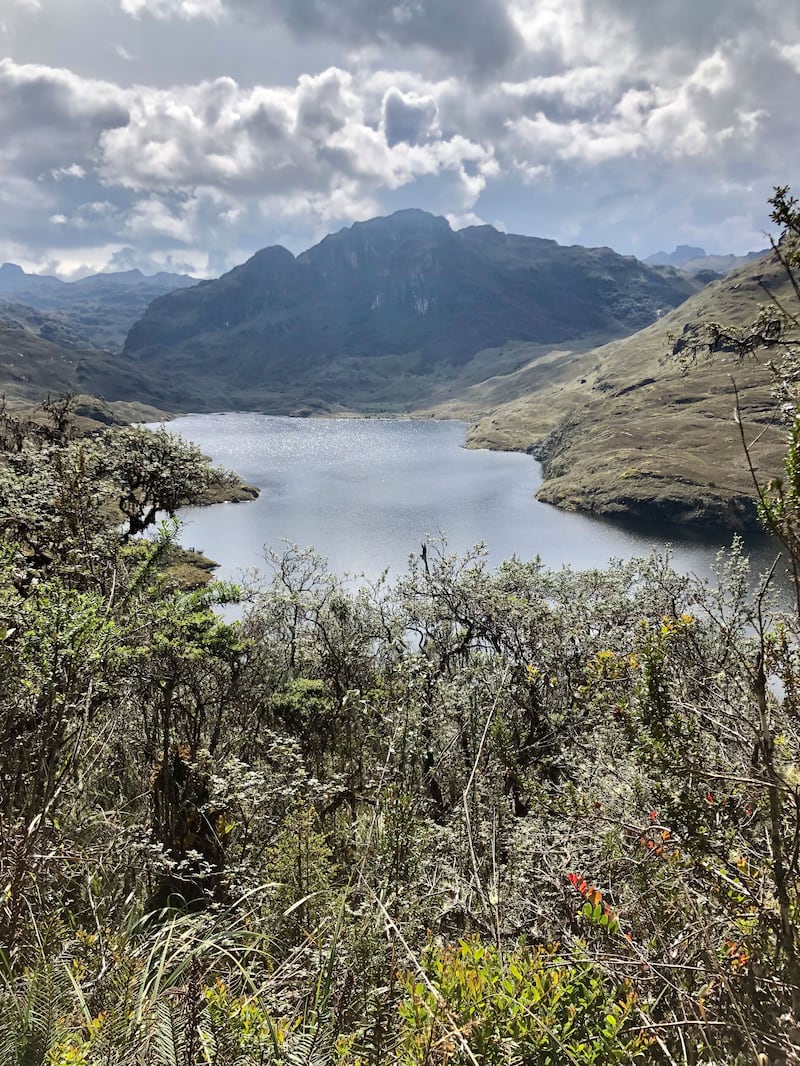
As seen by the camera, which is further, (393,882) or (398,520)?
(398,520)

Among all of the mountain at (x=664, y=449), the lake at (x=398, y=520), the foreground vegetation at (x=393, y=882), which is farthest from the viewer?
the mountain at (x=664, y=449)

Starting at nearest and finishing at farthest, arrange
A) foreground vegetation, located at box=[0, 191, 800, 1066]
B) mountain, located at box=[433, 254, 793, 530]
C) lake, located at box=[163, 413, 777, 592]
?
foreground vegetation, located at box=[0, 191, 800, 1066] → lake, located at box=[163, 413, 777, 592] → mountain, located at box=[433, 254, 793, 530]

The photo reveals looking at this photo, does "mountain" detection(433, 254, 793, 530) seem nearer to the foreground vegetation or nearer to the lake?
the lake

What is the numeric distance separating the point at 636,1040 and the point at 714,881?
1223 mm

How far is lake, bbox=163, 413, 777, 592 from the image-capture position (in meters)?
67.8

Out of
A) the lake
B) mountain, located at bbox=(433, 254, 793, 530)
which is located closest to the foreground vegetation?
the lake

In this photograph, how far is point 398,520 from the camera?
80875 millimetres

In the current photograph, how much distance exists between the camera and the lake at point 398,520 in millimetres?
67812

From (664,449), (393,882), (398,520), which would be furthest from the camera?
(664,449)

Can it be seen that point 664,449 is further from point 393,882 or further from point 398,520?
point 393,882

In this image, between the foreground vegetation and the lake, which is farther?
the lake

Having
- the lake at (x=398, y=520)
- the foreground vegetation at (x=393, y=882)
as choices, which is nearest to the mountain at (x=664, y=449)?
the lake at (x=398, y=520)

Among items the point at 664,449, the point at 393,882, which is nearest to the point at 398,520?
the point at 664,449

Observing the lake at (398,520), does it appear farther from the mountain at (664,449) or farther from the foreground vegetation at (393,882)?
the foreground vegetation at (393,882)
